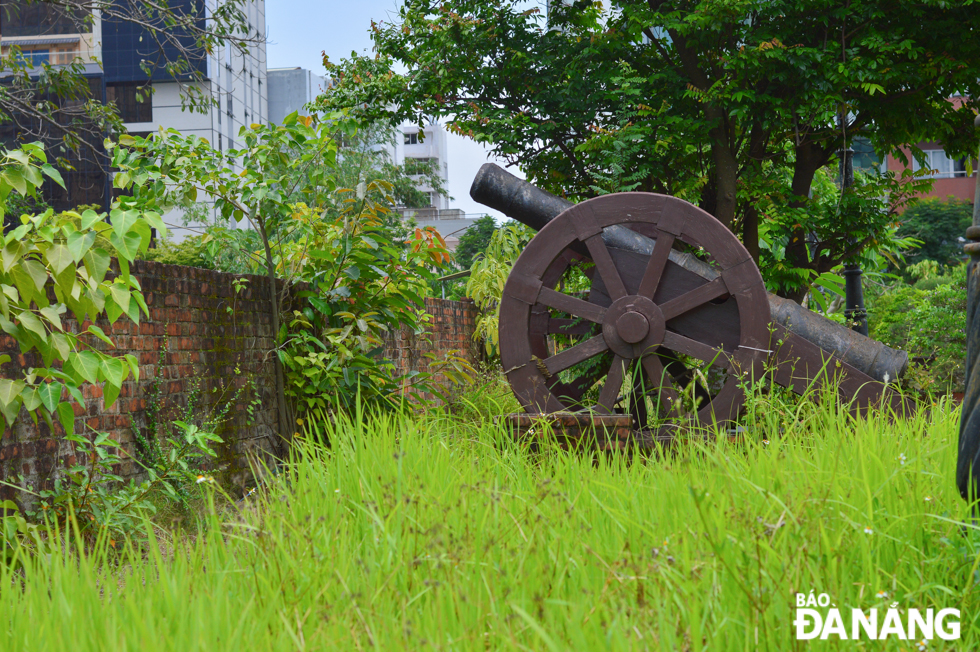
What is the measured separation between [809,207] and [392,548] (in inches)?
225

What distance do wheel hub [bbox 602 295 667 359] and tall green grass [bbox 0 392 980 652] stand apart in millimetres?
1572

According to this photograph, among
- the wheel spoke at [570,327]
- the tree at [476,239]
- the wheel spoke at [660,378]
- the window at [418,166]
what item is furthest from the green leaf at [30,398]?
the tree at [476,239]

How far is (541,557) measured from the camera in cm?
213

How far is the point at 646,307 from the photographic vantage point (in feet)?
14.9

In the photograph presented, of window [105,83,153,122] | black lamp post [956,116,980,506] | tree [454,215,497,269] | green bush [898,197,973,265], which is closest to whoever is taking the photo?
black lamp post [956,116,980,506]

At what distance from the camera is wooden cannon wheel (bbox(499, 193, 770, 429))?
452 centimetres

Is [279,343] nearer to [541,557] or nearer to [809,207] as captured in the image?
[541,557]

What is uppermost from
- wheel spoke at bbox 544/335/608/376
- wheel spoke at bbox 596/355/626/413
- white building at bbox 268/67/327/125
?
white building at bbox 268/67/327/125

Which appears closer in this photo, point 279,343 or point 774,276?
point 279,343

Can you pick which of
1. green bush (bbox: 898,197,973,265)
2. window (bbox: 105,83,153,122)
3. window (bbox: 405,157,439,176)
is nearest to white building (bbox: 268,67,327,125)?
window (bbox: 105,83,153,122)

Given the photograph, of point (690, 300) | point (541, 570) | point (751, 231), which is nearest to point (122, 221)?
point (541, 570)

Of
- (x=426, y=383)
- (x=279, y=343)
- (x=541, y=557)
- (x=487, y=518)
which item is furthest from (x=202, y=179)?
(x=541, y=557)

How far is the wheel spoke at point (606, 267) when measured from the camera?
465cm

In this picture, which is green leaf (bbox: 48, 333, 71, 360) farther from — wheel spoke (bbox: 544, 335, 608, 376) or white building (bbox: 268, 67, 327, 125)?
white building (bbox: 268, 67, 327, 125)
